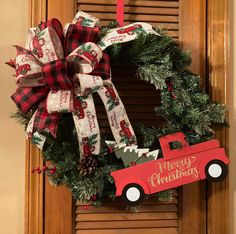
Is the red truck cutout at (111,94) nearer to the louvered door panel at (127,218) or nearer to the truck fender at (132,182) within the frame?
the truck fender at (132,182)

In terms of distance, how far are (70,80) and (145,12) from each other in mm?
312

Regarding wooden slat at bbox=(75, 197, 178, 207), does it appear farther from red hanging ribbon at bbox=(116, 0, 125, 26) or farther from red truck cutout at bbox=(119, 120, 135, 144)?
red hanging ribbon at bbox=(116, 0, 125, 26)

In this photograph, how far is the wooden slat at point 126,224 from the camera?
2.98ft

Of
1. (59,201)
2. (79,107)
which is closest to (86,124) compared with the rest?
(79,107)

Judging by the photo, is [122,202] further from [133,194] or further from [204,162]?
[204,162]

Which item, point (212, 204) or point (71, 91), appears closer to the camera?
point (71, 91)

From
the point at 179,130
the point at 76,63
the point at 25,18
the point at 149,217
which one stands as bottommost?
the point at 149,217

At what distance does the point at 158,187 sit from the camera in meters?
0.81

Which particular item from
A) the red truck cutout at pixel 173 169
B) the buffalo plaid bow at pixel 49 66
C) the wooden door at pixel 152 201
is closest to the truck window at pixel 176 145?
the red truck cutout at pixel 173 169

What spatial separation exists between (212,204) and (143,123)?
280 mm

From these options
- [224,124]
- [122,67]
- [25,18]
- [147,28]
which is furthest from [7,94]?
[224,124]

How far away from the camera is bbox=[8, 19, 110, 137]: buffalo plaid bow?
751 mm

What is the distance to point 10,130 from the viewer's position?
0.98m

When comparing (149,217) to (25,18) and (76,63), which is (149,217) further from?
(25,18)
